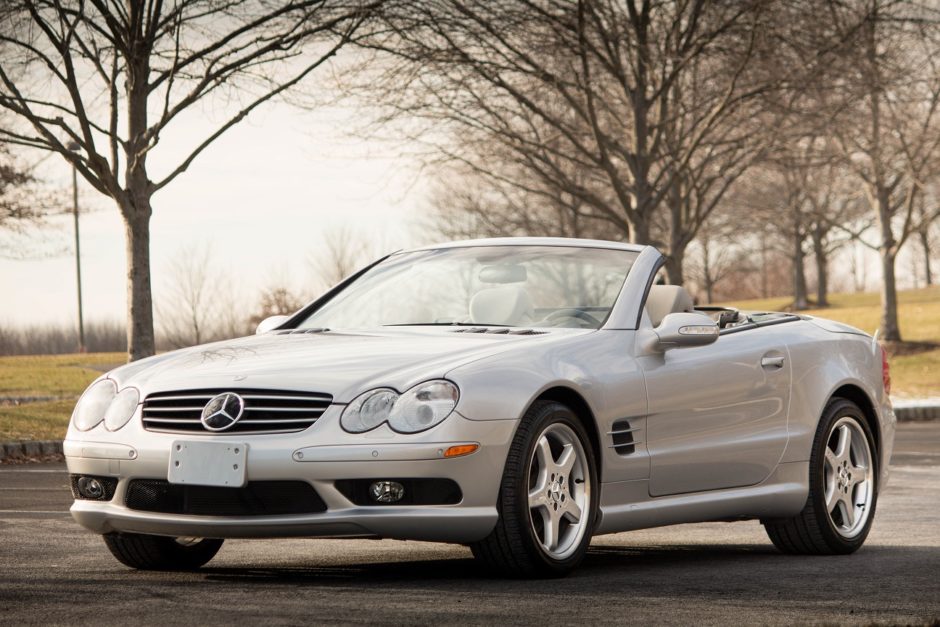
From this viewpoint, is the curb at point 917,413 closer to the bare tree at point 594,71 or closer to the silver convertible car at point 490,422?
the bare tree at point 594,71

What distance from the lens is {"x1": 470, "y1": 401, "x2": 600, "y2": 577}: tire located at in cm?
569

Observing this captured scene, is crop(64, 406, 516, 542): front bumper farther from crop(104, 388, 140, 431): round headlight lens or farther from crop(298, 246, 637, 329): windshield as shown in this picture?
crop(298, 246, 637, 329): windshield

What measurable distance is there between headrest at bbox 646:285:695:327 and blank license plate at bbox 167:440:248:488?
2.59 meters

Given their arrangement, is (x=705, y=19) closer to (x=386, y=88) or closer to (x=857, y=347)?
(x=386, y=88)

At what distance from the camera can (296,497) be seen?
5.47 metres

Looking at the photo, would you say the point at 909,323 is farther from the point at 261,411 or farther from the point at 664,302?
the point at 261,411

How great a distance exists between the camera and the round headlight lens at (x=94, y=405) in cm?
598

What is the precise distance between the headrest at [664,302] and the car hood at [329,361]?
2.92 ft

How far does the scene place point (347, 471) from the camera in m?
5.39

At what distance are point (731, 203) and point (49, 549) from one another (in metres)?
44.8

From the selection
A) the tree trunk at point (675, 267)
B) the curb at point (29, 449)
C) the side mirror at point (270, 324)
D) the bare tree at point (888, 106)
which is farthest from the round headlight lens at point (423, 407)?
the tree trunk at point (675, 267)

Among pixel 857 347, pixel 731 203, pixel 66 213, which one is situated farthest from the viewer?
pixel 731 203

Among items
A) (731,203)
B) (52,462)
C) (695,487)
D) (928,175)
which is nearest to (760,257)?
(731,203)

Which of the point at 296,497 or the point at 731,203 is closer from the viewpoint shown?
the point at 296,497
